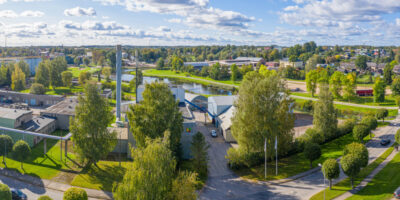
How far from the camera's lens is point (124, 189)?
14.3 metres

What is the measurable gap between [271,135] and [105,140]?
15.4 meters

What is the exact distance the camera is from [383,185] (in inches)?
925

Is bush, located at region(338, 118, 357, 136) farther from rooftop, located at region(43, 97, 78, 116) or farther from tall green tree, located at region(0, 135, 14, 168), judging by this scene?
tall green tree, located at region(0, 135, 14, 168)

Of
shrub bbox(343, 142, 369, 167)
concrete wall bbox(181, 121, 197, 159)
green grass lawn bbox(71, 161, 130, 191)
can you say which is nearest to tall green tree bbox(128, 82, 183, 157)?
green grass lawn bbox(71, 161, 130, 191)

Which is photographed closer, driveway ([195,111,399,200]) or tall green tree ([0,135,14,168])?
driveway ([195,111,399,200])

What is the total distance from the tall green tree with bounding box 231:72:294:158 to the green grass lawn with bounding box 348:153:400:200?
25.6 feet

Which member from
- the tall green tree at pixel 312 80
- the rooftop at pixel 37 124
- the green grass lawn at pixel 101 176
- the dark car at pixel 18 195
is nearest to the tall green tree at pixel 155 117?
the green grass lawn at pixel 101 176

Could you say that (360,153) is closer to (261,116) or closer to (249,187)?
(261,116)

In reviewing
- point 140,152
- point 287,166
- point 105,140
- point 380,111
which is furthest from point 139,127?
point 380,111

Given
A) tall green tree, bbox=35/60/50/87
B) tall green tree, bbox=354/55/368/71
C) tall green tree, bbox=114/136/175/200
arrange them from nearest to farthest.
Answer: tall green tree, bbox=114/136/175/200 → tall green tree, bbox=35/60/50/87 → tall green tree, bbox=354/55/368/71

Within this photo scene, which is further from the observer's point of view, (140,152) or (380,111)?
(380,111)

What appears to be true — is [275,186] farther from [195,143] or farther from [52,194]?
[52,194]

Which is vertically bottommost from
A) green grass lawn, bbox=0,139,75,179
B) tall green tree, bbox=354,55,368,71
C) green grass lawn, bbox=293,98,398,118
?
green grass lawn, bbox=0,139,75,179

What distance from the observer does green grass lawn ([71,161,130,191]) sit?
81.6 ft
